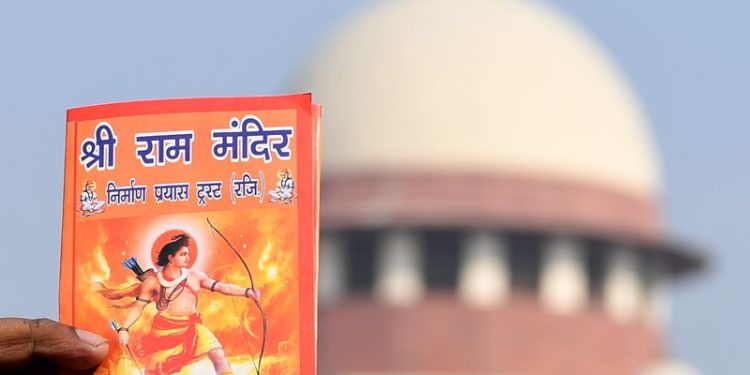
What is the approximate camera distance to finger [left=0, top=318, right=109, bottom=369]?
2246 mm

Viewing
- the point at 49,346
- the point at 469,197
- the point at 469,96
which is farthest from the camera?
the point at 469,96

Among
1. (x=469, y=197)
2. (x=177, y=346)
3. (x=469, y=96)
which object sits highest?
(x=469, y=96)

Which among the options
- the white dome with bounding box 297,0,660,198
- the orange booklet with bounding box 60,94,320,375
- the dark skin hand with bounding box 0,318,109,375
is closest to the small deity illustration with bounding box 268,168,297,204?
the orange booklet with bounding box 60,94,320,375

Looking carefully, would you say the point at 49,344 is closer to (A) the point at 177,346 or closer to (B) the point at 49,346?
(B) the point at 49,346

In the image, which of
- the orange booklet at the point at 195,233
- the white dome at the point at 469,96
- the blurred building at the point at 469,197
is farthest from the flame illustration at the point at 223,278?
the white dome at the point at 469,96

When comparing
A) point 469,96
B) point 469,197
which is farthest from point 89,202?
point 469,96

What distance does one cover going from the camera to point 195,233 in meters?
2.29

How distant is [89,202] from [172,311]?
0.15 m

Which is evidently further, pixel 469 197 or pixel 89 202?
pixel 469 197

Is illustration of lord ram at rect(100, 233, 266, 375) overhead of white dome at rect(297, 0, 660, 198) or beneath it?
beneath

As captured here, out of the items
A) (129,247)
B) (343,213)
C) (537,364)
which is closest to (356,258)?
(343,213)

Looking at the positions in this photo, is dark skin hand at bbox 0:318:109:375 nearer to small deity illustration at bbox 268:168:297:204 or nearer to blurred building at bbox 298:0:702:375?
small deity illustration at bbox 268:168:297:204

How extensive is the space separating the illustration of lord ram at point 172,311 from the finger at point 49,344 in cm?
4

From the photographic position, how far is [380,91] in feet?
92.1
